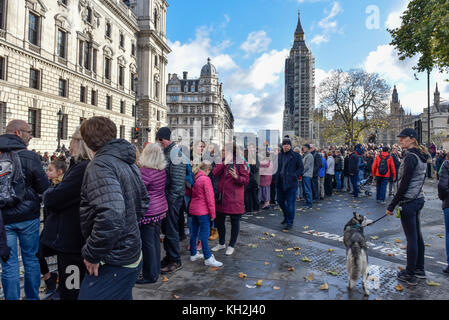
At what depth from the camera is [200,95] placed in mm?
105188

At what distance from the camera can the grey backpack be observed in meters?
3.21

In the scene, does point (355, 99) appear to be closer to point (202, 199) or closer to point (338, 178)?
point (338, 178)

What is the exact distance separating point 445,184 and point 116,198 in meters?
5.21

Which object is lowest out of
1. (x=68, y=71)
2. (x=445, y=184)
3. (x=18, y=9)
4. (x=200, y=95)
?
(x=445, y=184)

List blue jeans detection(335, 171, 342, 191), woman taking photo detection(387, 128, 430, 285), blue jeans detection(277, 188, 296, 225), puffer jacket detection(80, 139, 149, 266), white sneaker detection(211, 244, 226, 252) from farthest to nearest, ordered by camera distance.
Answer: blue jeans detection(335, 171, 342, 191), blue jeans detection(277, 188, 296, 225), white sneaker detection(211, 244, 226, 252), woman taking photo detection(387, 128, 430, 285), puffer jacket detection(80, 139, 149, 266)

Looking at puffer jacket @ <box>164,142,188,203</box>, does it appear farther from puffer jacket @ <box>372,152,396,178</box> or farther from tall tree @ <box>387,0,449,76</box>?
tall tree @ <box>387,0,449,76</box>

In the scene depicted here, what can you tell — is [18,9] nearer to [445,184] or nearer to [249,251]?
[249,251]

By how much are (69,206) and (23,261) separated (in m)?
1.50

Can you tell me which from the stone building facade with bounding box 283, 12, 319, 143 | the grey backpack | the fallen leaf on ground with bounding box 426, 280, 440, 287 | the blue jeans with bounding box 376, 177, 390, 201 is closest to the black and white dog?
the fallen leaf on ground with bounding box 426, 280, 440, 287

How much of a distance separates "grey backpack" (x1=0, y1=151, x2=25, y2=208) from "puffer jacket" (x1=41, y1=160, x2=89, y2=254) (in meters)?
0.97

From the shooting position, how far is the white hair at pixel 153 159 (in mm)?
4324

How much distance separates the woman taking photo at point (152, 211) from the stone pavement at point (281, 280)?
0.25m

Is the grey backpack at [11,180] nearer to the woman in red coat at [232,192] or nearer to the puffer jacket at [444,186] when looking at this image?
the woman in red coat at [232,192]
